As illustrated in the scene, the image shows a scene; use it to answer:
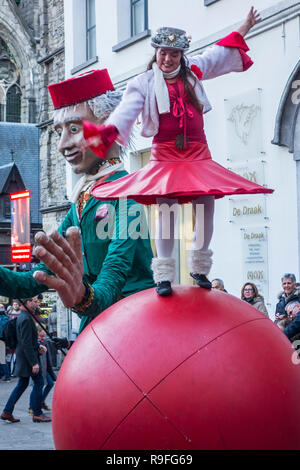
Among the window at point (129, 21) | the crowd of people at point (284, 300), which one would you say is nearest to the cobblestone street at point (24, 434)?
the crowd of people at point (284, 300)

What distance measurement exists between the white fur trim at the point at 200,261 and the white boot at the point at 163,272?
90mm

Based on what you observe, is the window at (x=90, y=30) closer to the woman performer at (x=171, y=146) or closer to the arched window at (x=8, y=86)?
the woman performer at (x=171, y=146)

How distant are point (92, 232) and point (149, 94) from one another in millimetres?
715

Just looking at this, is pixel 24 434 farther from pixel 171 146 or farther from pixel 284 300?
pixel 171 146

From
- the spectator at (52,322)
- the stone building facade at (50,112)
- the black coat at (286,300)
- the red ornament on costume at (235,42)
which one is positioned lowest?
the spectator at (52,322)

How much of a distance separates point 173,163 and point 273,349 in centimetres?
108

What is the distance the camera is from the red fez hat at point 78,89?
4016 millimetres

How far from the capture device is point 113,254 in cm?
362

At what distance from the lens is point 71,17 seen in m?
17.6

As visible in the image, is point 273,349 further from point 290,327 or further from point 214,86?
point 214,86

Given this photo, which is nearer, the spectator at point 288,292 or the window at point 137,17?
the spectator at point 288,292

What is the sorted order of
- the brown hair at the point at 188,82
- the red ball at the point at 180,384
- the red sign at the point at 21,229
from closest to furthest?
1. the red ball at the point at 180,384
2. the brown hair at the point at 188,82
3. the red sign at the point at 21,229
